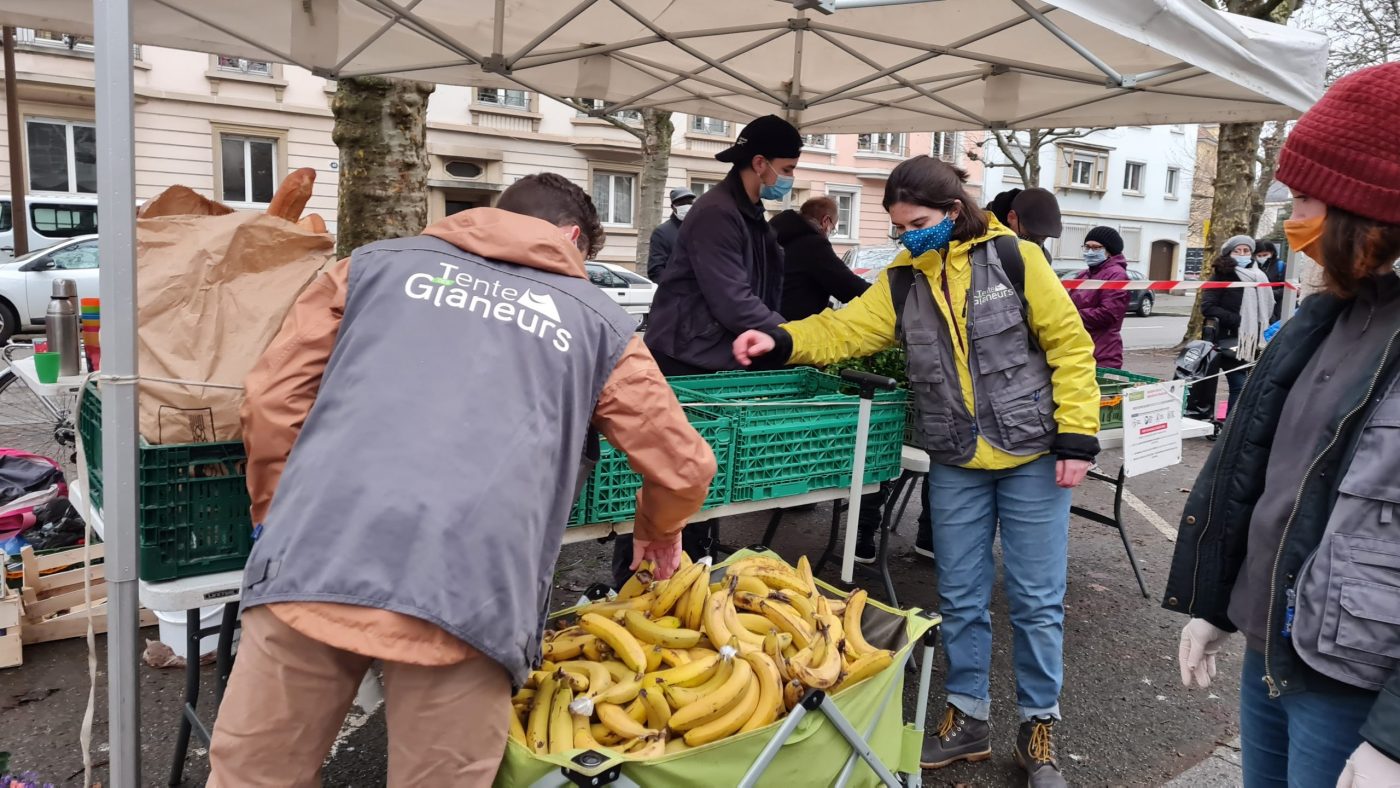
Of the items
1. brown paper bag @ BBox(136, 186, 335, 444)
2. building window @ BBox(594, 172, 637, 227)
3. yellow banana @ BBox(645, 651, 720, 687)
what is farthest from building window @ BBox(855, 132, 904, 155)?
yellow banana @ BBox(645, 651, 720, 687)

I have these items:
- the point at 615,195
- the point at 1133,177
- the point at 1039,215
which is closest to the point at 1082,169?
the point at 1133,177

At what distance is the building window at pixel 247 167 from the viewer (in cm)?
2194


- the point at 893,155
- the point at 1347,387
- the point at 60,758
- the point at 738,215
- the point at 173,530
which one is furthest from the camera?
the point at 893,155

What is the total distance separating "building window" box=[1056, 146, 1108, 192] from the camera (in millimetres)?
40125

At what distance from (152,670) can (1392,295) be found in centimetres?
420

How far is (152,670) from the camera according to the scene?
3734 millimetres

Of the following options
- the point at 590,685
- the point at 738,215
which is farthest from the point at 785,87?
the point at 590,685

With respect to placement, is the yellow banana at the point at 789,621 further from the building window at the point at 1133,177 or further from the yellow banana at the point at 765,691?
the building window at the point at 1133,177

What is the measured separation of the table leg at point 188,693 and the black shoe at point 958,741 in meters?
2.40

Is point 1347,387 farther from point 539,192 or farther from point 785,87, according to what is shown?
point 785,87

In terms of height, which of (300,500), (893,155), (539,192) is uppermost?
(893,155)

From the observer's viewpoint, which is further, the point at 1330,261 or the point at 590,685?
the point at 590,685

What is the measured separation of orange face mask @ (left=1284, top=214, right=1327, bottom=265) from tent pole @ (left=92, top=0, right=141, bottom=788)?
2.46 metres

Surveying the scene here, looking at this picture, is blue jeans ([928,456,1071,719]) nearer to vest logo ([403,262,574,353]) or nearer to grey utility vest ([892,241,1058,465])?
grey utility vest ([892,241,1058,465])
